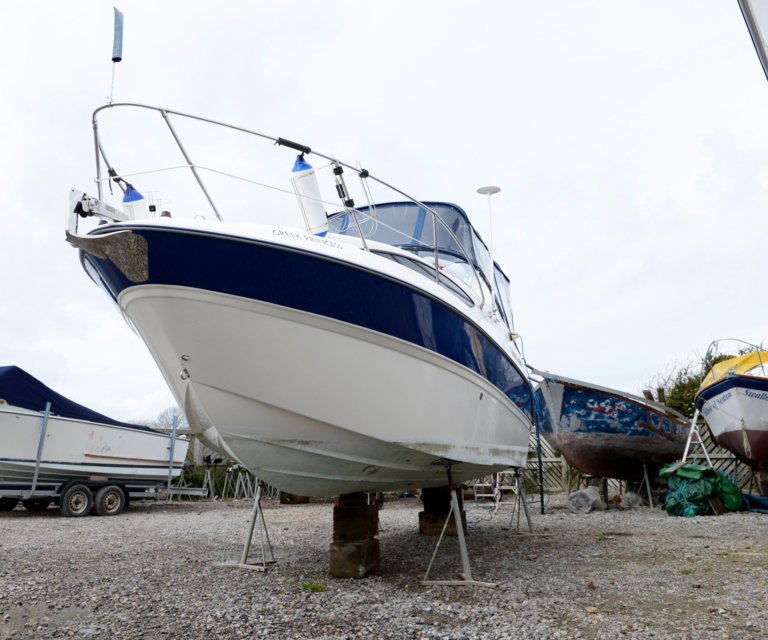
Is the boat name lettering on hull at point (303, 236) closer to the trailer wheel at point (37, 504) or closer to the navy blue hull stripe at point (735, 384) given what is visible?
the navy blue hull stripe at point (735, 384)

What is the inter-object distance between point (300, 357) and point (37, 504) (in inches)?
374

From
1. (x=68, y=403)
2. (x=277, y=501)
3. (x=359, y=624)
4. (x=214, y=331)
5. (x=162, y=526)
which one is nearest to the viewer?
(x=359, y=624)

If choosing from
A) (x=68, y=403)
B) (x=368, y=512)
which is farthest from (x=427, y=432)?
(x=68, y=403)

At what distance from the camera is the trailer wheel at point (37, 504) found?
10250 millimetres

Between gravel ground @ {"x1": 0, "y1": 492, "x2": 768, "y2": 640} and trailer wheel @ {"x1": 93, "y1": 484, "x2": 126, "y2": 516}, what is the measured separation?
269cm

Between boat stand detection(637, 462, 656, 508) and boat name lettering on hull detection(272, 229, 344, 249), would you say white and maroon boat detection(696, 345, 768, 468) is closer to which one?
boat stand detection(637, 462, 656, 508)

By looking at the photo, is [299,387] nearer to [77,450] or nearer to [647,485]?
[77,450]

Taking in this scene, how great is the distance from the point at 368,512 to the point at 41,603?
2.29 meters

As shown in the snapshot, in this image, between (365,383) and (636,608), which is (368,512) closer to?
(365,383)

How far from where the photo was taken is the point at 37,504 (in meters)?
10.5

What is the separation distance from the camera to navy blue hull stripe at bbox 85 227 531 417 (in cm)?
347

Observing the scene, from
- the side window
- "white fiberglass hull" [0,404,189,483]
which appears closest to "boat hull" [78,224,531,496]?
the side window

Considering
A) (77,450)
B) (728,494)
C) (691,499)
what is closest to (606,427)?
(691,499)

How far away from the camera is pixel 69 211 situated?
360 centimetres
